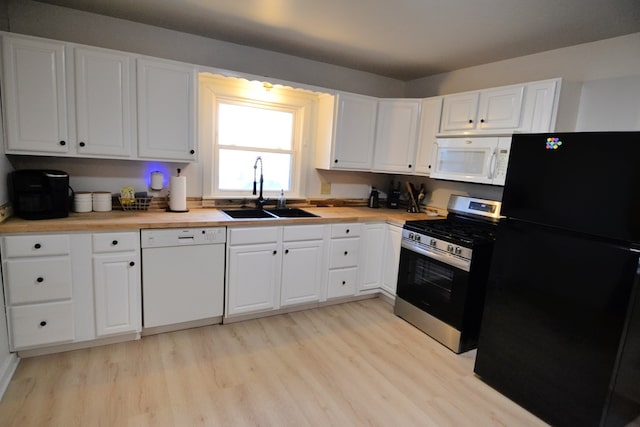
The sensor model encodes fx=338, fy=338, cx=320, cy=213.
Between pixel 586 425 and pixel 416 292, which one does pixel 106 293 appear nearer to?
pixel 416 292

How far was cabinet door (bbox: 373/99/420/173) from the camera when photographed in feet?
11.7

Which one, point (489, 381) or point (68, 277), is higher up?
point (68, 277)

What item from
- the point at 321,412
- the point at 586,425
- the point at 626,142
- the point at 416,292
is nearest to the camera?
the point at 626,142

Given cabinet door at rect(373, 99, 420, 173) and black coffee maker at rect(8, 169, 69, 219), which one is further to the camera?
cabinet door at rect(373, 99, 420, 173)

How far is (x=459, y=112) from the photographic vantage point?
314cm

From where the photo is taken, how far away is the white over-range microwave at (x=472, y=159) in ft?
9.06

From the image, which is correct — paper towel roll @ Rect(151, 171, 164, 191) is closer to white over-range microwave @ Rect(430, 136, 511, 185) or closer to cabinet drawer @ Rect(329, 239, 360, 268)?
cabinet drawer @ Rect(329, 239, 360, 268)

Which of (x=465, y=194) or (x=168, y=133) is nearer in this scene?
(x=168, y=133)

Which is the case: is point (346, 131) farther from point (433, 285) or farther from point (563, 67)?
point (563, 67)

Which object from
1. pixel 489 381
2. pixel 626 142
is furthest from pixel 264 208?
pixel 626 142

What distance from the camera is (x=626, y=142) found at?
1697 millimetres

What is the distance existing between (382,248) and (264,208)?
129 cm

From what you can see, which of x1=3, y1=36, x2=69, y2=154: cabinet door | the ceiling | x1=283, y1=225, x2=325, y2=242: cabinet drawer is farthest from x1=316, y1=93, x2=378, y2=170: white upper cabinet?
x1=3, y1=36, x2=69, y2=154: cabinet door

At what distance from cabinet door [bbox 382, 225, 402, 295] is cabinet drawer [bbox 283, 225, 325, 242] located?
2.37 feet
